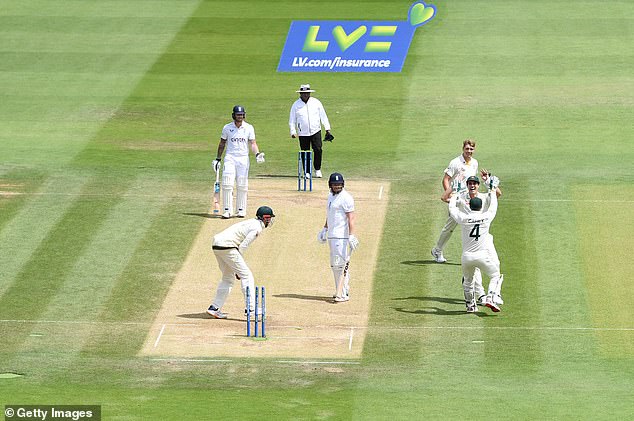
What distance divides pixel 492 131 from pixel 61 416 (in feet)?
61.2

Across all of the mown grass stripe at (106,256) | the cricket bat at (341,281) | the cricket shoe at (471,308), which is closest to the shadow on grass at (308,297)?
the cricket bat at (341,281)

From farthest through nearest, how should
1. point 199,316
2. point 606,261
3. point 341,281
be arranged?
point 606,261 < point 341,281 < point 199,316

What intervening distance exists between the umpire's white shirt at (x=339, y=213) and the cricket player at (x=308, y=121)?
7822 millimetres

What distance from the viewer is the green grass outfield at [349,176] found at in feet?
73.3

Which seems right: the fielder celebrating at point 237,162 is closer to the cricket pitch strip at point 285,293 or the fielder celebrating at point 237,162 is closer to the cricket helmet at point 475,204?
the cricket pitch strip at point 285,293

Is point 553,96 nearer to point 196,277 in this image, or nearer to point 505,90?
point 505,90

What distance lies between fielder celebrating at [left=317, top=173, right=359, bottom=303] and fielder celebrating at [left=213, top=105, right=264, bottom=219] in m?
4.82

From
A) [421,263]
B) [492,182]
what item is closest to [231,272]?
[492,182]

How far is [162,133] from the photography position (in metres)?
37.3

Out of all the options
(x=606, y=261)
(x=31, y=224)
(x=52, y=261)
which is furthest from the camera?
(x=31, y=224)
